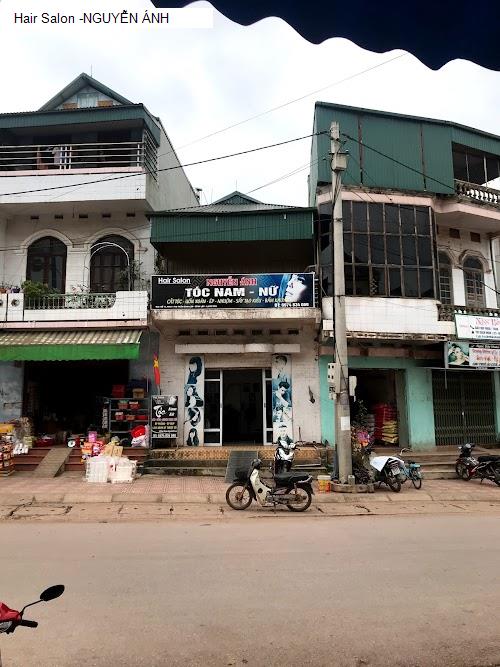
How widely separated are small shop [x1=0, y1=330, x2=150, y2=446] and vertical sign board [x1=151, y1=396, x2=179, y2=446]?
435 millimetres

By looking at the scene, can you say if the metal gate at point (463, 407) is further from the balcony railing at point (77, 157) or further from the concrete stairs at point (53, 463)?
the balcony railing at point (77, 157)

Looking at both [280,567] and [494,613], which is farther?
[280,567]

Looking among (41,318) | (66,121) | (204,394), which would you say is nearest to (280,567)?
(204,394)

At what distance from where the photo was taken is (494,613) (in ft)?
15.5

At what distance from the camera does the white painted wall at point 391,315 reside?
15.9 meters

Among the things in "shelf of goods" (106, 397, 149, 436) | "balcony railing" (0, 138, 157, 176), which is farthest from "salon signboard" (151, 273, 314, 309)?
"balcony railing" (0, 138, 157, 176)

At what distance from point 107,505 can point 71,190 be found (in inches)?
399

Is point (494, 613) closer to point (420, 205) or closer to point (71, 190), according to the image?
point (420, 205)

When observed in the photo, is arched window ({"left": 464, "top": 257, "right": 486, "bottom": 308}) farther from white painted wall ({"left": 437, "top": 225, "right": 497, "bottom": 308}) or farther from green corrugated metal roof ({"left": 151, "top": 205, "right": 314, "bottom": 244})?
green corrugated metal roof ({"left": 151, "top": 205, "right": 314, "bottom": 244})

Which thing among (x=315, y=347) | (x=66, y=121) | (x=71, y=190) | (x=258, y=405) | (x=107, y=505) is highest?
(x=66, y=121)

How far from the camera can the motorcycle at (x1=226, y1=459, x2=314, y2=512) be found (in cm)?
1039

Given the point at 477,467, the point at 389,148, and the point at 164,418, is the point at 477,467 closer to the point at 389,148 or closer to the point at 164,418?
the point at 164,418

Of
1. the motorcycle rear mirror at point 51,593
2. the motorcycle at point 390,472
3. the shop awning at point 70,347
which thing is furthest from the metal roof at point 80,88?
the motorcycle rear mirror at point 51,593

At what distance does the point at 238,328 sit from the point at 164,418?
3742 mm
